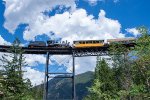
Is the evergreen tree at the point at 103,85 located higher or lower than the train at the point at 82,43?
lower

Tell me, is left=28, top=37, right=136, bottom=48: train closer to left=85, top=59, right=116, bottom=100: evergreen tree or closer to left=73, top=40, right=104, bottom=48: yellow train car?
left=73, top=40, right=104, bottom=48: yellow train car

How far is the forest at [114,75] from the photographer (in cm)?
4216

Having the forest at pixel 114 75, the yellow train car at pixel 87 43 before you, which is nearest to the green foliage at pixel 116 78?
the forest at pixel 114 75

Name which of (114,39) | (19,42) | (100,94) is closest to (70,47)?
(114,39)

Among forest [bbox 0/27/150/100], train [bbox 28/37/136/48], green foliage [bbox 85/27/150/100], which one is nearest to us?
forest [bbox 0/27/150/100]

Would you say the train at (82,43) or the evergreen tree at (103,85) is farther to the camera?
the train at (82,43)

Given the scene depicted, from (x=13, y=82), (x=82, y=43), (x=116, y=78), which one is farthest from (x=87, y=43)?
(x=13, y=82)

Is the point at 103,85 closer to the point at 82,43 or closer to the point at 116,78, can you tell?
the point at 116,78

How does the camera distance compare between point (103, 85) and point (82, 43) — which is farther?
point (82, 43)

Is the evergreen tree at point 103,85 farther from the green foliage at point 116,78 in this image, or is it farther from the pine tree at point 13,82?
the pine tree at point 13,82

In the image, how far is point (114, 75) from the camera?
71.4m

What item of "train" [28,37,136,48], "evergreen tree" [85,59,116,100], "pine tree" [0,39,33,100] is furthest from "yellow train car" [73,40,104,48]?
"pine tree" [0,39,33,100]

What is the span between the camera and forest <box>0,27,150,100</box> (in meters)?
42.2

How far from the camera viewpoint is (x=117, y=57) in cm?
7056
